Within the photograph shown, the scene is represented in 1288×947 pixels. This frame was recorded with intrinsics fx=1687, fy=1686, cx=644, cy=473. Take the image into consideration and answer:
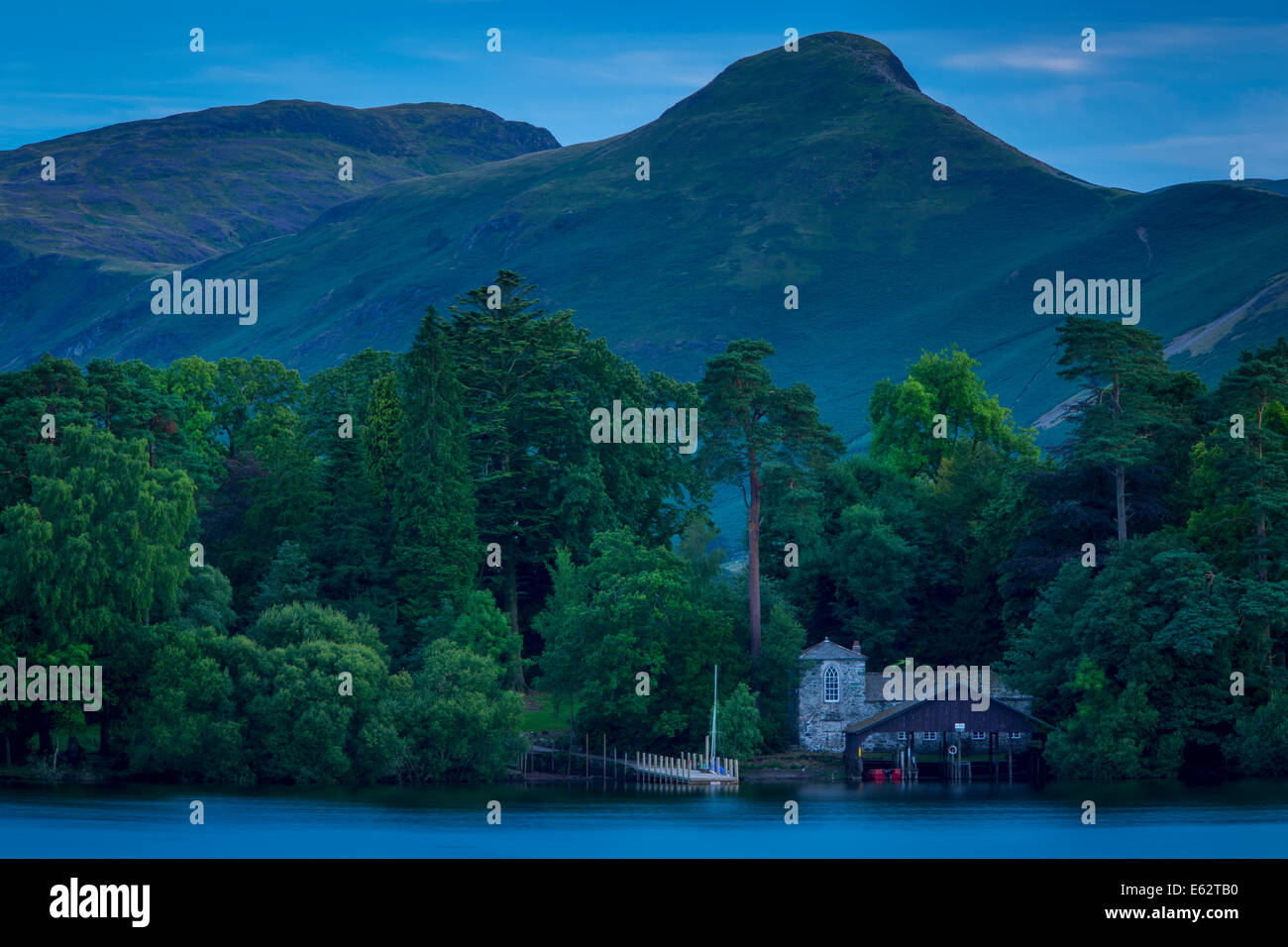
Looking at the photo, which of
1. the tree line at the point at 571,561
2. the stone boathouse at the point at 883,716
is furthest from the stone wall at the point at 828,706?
the tree line at the point at 571,561

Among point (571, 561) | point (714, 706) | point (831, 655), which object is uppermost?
point (571, 561)

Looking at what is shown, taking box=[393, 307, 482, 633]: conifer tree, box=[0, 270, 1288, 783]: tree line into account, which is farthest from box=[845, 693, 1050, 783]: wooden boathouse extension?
box=[393, 307, 482, 633]: conifer tree

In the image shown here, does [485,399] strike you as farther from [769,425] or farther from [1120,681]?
[1120,681]

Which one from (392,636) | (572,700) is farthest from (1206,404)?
(392,636)

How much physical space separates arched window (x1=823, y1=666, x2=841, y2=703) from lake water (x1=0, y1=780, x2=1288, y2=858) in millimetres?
7203

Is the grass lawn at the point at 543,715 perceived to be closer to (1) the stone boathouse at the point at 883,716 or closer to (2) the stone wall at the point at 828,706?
(2) the stone wall at the point at 828,706

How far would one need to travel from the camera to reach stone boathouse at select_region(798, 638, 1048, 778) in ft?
274

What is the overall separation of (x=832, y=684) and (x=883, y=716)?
129 inches

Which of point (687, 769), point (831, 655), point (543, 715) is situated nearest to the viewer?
point (687, 769)

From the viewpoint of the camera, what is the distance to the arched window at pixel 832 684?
8600 centimetres

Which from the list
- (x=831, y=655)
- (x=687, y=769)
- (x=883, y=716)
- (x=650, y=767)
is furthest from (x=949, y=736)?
(x=650, y=767)

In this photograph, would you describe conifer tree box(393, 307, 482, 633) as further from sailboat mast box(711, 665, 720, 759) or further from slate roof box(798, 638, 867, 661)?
slate roof box(798, 638, 867, 661)

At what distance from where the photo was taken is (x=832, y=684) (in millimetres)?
86125

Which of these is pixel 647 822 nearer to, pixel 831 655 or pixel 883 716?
pixel 883 716
